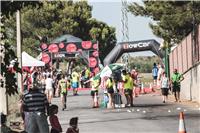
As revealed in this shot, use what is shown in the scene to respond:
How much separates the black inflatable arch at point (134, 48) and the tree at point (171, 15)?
12.3 feet

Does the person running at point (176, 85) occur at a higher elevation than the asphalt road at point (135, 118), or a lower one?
higher

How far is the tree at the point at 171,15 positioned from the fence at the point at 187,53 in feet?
3.30

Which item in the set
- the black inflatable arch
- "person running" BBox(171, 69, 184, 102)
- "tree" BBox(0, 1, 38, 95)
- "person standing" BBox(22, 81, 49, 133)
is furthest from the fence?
"tree" BBox(0, 1, 38, 95)

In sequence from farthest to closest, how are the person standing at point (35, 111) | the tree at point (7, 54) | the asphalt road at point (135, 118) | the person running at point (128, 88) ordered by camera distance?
the person running at point (128, 88)
the asphalt road at point (135, 118)
the person standing at point (35, 111)
the tree at point (7, 54)

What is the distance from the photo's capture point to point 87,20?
266ft

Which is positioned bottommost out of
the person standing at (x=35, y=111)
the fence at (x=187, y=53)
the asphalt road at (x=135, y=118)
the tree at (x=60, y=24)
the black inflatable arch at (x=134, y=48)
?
the asphalt road at (x=135, y=118)

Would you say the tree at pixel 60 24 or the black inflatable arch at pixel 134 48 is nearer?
the black inflatable arch at pixel 134 48

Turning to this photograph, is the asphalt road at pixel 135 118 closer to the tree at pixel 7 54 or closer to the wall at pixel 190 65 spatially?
the wall at pixel 190 65

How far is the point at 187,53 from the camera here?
1287 inches

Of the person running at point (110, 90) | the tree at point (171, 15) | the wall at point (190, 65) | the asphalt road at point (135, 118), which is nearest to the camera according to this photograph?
the asphalt road at point (135, 118)

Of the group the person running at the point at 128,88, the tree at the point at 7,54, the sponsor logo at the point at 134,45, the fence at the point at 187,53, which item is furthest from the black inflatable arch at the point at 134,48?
the tree at the point at 7,54

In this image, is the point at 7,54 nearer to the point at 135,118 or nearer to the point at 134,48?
the point at 135,118

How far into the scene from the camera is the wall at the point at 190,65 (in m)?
29.6

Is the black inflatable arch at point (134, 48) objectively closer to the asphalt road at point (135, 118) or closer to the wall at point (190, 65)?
the wall at point (190, 65)
